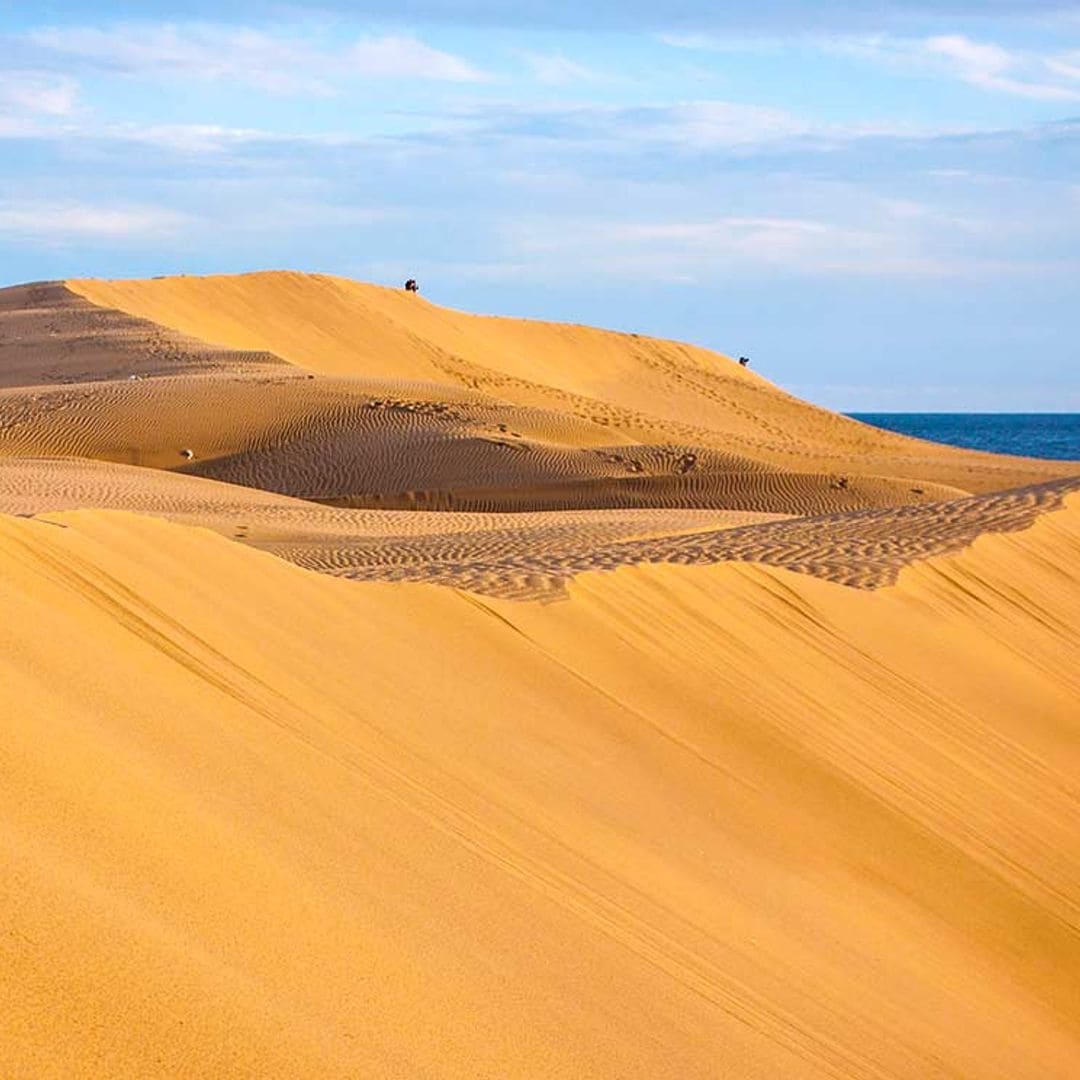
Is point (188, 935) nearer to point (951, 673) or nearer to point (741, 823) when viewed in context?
point (741, 823)

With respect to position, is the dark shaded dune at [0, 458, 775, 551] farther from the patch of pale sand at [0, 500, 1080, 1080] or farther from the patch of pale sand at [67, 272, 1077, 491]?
the patch of pale sand at [67, 272, 1077, 491]

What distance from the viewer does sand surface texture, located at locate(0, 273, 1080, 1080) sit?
421cm

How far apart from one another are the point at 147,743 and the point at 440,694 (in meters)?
2.36

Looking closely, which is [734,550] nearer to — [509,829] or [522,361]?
[509,829]

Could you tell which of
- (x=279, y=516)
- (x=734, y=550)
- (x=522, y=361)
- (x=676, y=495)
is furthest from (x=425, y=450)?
(x=522, y=361)

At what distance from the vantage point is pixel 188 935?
4.19 metres

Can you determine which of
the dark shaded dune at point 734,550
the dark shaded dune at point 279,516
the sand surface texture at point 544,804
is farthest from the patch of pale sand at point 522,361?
the sand surface texture at point 544,804

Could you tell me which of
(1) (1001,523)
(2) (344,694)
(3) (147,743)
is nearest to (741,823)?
(2) (344,694)

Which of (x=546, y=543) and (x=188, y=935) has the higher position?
(x=546, y=543)

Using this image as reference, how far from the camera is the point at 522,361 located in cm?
5844

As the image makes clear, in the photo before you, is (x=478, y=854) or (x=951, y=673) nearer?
(x=478, y=854)

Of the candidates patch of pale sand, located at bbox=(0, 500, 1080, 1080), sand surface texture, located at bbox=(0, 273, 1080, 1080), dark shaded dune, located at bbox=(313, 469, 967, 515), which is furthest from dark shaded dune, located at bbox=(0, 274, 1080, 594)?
patch of pale sand, located at bbox=(0, 500, 1080, 1080)

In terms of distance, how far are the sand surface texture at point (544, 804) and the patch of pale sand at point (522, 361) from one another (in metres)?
25.8

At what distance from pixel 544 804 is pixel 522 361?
52045mm
